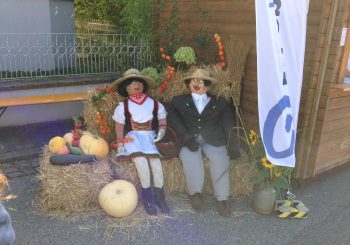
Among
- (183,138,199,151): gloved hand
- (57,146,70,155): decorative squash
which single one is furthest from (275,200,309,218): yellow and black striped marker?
(57,146,70,155): decorative squash

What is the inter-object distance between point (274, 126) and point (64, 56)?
18.7 ft

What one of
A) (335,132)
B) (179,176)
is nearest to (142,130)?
(179,176)

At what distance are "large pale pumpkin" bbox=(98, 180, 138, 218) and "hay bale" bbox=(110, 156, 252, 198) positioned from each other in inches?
7.7

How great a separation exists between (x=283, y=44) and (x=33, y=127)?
469cm

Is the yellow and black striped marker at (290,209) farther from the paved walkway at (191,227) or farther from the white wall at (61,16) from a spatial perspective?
the white wall at (61,16)

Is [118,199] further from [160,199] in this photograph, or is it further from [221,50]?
[221,50]

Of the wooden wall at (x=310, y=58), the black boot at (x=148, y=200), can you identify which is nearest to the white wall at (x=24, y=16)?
the wooden wall at (x=310, y=58)

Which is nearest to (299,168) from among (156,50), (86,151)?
(86,151)

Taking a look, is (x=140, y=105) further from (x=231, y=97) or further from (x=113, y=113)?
(x=231, y=97)

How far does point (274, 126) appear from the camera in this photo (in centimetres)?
354

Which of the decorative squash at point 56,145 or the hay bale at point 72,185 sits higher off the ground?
the decorative squash at point 56,145

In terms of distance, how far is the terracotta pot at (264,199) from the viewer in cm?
390

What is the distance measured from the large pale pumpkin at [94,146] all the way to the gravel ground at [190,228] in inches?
27.3

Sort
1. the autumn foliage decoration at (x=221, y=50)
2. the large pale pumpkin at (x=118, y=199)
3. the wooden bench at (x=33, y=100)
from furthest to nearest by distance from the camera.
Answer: the wooden bench at (x=33, y=100)
the autumn foliage decoration at (x=221, y=50)
the large pale pumpkin at (x=118, y=199)
